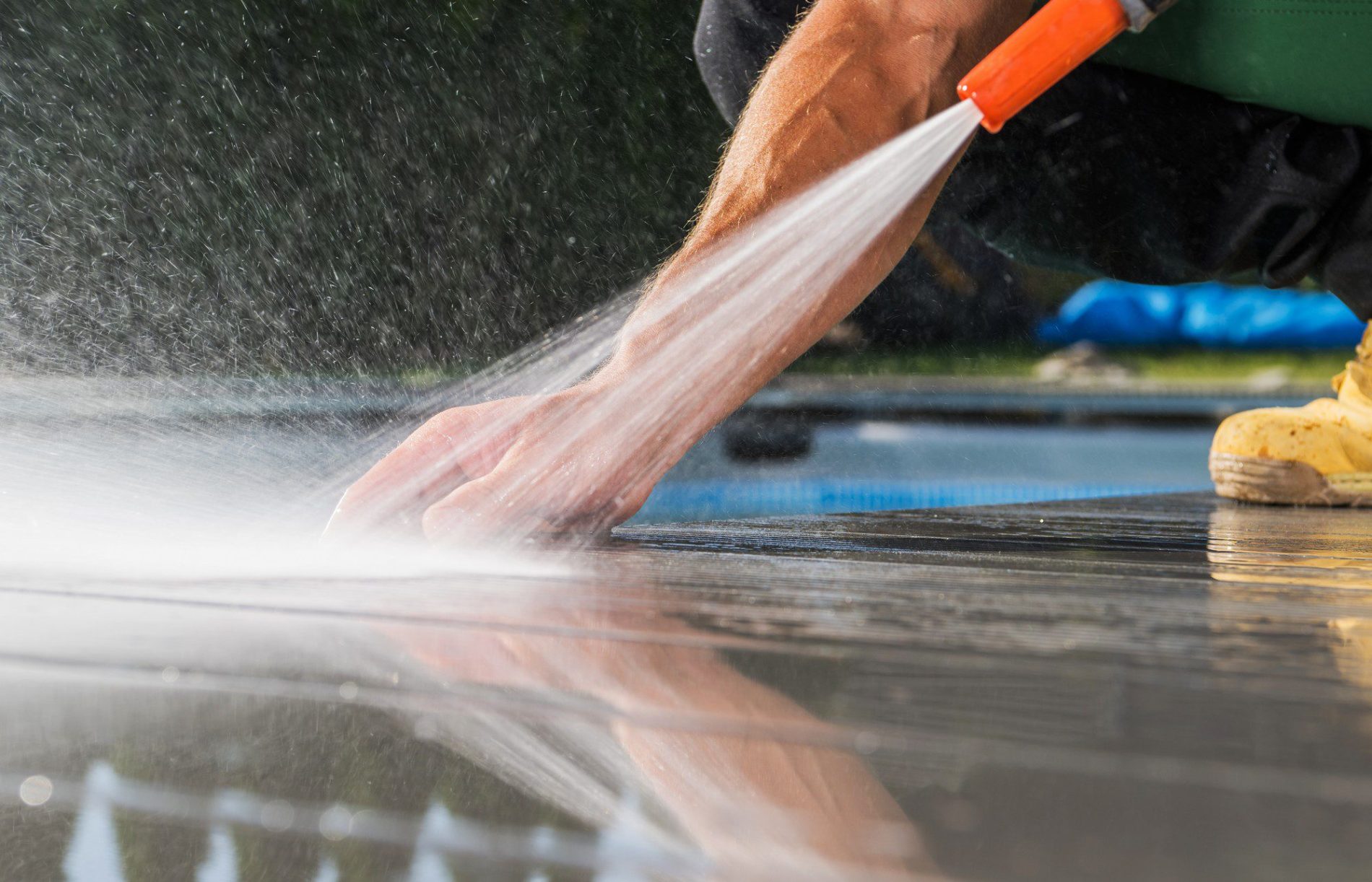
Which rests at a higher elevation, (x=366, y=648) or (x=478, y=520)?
(x=478, y=520)

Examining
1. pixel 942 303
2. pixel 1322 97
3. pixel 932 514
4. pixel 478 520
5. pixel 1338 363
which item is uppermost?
pixel 942 303

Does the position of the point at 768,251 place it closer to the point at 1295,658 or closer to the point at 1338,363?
the point at 1295,658

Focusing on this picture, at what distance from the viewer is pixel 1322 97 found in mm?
1418

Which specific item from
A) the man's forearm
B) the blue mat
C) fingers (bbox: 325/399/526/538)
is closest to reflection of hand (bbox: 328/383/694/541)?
fingers (bbox: 325/399/526/538)

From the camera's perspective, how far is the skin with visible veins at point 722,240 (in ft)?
2.69

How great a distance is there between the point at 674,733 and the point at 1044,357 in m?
4.82

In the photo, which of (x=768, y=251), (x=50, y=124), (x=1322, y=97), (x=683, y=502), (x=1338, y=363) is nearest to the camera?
(x=768, y=251)

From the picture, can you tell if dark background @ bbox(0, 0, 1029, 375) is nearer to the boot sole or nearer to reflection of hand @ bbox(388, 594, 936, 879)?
the boot sole

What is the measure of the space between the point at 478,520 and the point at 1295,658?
472 mm

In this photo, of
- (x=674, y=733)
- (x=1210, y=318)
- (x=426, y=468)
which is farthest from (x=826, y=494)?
(x=674, y=733)

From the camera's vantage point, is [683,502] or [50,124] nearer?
[683,502]

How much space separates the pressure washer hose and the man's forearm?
13cm

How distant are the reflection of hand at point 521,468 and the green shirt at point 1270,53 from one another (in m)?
0.89

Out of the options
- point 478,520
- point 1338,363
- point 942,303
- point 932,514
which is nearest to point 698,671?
point 478,520
